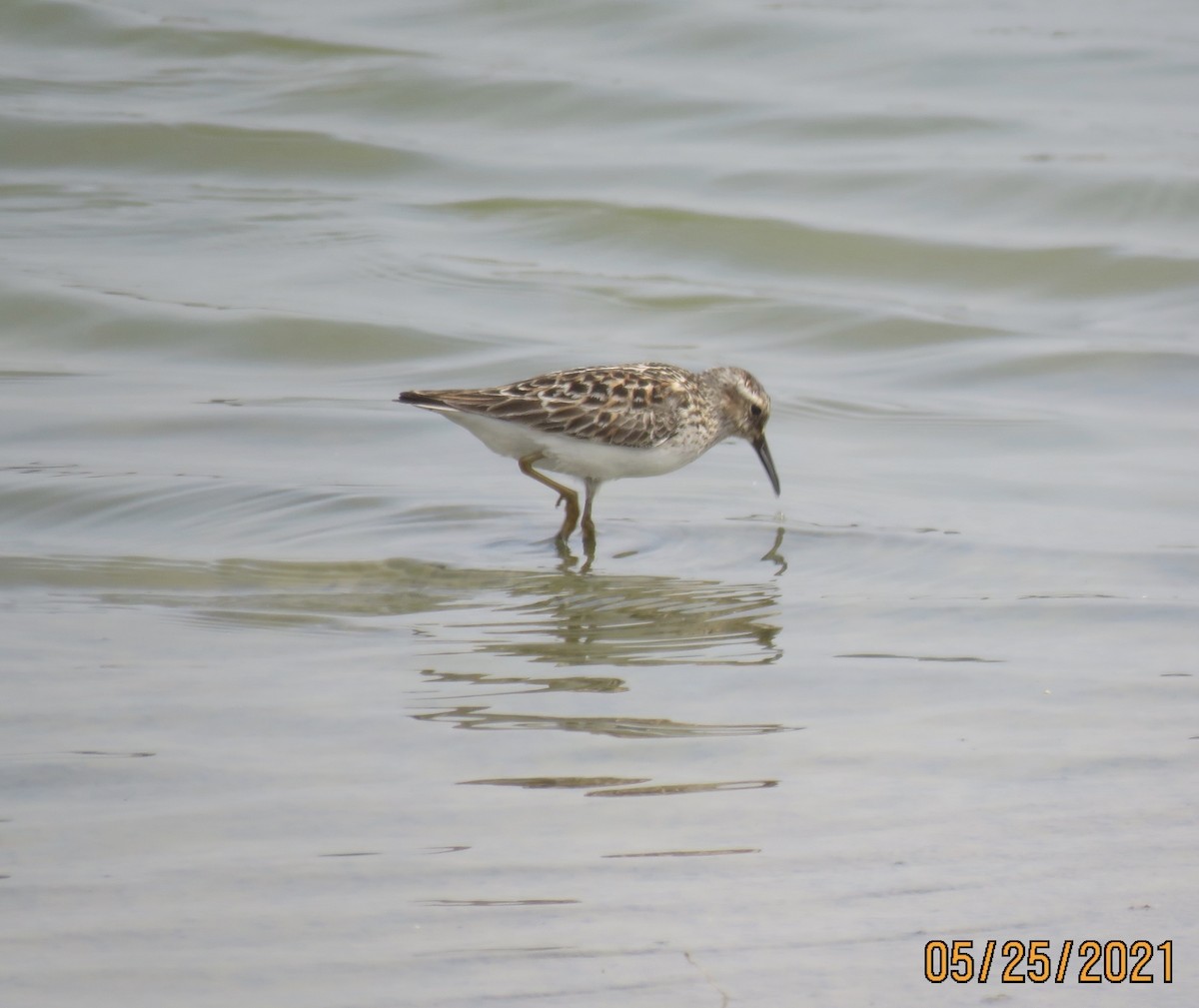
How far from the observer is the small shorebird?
712cm

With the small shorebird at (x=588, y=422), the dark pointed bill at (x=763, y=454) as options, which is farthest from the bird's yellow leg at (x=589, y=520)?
the dark pointed bill at (x=763, y=454)

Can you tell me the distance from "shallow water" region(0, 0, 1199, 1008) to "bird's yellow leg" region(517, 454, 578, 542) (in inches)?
5.8

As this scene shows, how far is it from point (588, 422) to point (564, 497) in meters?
0.47

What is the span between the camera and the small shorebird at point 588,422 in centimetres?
712

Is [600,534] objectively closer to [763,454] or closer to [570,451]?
[570,451]

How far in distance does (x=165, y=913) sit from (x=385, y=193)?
36.7 ft

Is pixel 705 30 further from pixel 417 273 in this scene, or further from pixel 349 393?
pixel 349 393

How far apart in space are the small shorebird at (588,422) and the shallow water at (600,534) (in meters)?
0.27

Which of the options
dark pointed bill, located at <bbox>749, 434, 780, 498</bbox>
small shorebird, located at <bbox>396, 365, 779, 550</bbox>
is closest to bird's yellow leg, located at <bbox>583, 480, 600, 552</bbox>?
small shorebird, located at <bbox>396, 365, 779, 550</bbox>

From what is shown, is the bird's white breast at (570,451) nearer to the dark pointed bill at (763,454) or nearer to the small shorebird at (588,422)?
the small shorebird at (588,422)

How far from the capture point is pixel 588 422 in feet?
23.6

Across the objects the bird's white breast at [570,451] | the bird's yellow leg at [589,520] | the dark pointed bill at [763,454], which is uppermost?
the bird's white breast at [570,451]

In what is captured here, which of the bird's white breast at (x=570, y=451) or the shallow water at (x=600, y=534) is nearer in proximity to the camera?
the shallow water at (x=600, y=534)

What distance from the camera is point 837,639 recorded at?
5.66 meters
